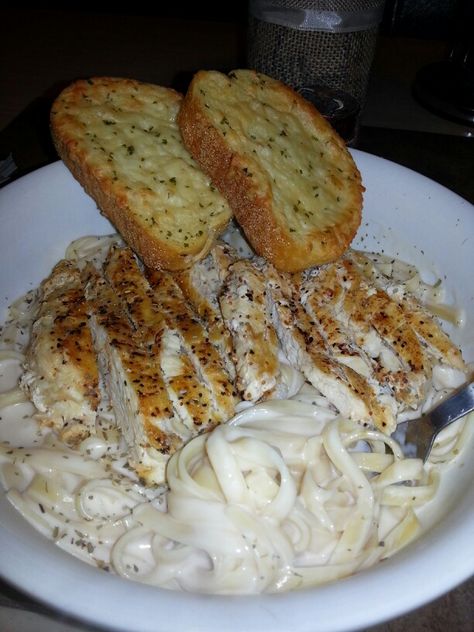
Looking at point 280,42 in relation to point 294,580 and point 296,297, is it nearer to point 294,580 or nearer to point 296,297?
point 296,297

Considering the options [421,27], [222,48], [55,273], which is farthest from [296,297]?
[421,27]

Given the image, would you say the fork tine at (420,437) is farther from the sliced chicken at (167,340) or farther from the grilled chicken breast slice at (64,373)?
the grilled chicken breast slice at (64,373)

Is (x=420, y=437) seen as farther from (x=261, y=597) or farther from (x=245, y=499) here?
(x=261, y=597)

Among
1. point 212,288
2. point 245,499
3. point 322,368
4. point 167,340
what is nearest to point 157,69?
point 212,288

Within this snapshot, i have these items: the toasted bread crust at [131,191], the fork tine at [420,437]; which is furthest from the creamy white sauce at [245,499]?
the toasted bread crust at [131,191]

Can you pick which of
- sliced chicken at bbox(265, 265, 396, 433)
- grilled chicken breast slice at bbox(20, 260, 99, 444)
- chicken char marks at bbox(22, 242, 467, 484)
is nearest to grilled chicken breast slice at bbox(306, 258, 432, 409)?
chicken char marks at bbox(22, 242, 467, 484)

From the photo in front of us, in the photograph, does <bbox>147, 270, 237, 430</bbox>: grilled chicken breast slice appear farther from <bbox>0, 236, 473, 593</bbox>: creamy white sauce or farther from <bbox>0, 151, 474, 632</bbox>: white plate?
<bbox>0, 151, 474, 632</bbox>: white plate
